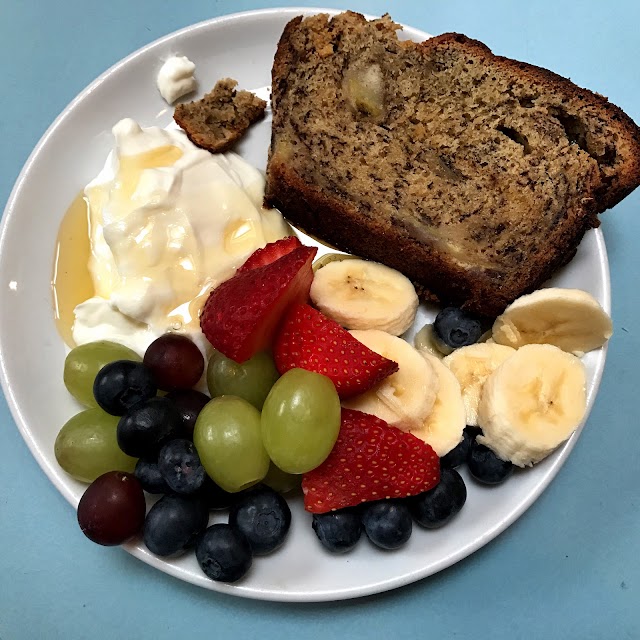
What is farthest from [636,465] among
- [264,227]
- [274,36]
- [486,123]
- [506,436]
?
[274,36]

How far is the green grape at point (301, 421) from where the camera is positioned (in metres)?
1.40

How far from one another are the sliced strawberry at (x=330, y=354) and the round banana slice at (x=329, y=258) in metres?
0.29

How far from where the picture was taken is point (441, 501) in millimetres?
1538

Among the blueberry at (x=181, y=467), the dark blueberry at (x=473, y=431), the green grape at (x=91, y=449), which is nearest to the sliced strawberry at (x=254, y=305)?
the blueberry at (x=181, y=467)

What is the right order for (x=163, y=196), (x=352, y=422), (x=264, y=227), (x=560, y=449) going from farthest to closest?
1. (x=264, y=227)
2. (x=163, y=196)
3. (x=560, y=449)
4. (x=352, y=422)

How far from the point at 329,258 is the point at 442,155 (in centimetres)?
42

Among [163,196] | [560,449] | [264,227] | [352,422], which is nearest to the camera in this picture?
[352,422]

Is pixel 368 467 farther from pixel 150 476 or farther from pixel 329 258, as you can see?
Answer: pixel 329 258

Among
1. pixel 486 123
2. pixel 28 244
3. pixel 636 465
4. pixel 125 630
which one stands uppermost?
pixel 486 123

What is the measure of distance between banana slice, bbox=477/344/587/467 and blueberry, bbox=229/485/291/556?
52 centimetres

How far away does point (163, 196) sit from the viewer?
1724 millimetres

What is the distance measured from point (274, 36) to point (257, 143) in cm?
32

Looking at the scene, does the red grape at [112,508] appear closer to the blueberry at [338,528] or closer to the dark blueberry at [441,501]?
the blueberry at [338,528]

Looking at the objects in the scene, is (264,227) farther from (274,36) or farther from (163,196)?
(274,36)
